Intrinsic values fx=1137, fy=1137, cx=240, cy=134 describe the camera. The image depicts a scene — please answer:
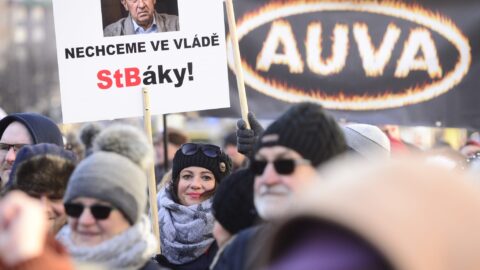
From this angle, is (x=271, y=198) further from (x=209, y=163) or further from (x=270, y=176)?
(x=209, y=163)

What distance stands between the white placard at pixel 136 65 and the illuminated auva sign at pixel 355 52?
1188 mm

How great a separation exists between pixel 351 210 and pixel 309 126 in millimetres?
2258

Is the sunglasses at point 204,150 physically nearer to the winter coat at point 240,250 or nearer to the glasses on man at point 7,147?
the glasses on man at point 7,147

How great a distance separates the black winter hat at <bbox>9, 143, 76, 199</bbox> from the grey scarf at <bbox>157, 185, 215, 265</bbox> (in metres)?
1.10

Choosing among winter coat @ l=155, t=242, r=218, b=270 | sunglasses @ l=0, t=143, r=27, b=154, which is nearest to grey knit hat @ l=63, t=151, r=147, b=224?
winter coat @ l=155, t=242, r=218, b=270

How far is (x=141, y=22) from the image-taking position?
5.89m

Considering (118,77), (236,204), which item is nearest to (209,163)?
(118,77)

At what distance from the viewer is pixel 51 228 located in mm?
4367

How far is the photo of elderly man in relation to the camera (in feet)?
19.1

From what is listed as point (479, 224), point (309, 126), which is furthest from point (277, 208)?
point (479, 224)

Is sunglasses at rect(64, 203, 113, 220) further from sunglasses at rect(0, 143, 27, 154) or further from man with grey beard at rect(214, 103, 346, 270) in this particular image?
sunglasses at rect(0, 143, 27, 154)

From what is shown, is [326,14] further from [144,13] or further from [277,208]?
[277,208]

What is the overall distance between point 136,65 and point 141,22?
0.76 ft

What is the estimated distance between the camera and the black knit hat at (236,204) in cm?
410
